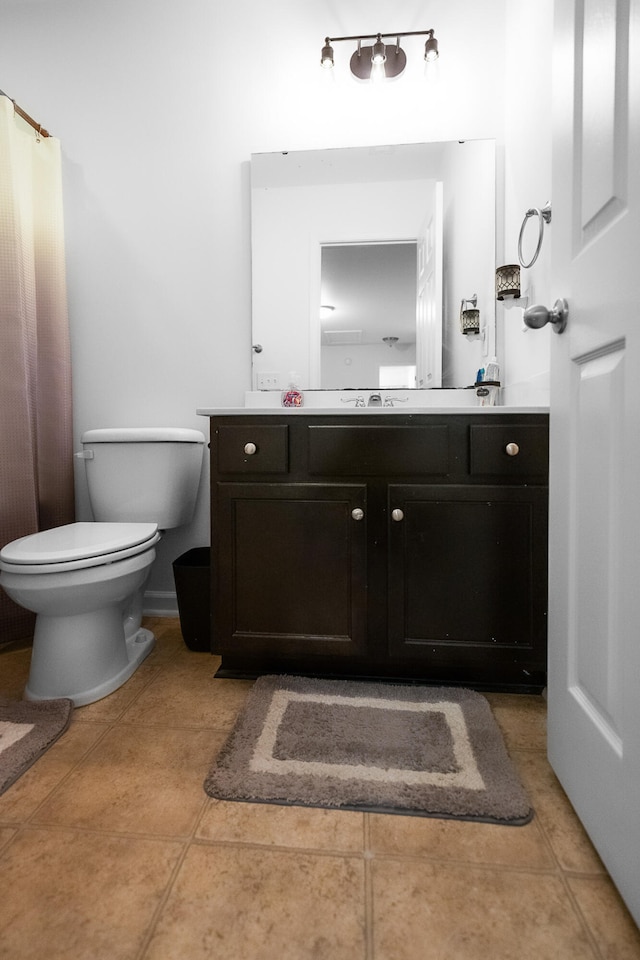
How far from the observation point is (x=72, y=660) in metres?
1.44

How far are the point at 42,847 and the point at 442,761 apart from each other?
807 millimetres

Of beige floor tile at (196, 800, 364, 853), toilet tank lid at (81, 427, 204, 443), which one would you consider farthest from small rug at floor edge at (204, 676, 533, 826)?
toilet tank lid at (81, 427, 204, 443)

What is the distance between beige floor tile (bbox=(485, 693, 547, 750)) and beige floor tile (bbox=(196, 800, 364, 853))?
47 centimetres

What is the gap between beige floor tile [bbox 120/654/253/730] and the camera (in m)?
1.36

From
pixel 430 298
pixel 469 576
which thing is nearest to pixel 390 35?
pixel 430 298

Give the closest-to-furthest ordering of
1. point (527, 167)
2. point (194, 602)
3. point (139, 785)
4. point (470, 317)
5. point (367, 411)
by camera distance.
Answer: point (139, 785) → point (367, 411) → point (527, 167) → point (194, 602) → point (470, 317)

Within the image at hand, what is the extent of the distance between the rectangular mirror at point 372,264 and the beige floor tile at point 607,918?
1509 mm

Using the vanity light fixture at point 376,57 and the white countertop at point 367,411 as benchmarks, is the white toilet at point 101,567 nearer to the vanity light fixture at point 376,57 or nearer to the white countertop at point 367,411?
the white countertop at point 367,411

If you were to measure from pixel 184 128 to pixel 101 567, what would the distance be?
5.74 feet

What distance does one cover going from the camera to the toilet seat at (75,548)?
1.30 m

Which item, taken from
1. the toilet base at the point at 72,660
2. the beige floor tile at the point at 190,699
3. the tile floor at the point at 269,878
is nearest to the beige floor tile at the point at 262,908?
the tile floor at the point at 269,878

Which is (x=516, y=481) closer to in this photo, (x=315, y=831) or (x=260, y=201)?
(x=315, y=831)

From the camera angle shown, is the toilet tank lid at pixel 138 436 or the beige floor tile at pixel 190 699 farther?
the toilet tank lid at pixel 138 436

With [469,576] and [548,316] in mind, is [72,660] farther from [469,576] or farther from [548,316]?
[548,316]
